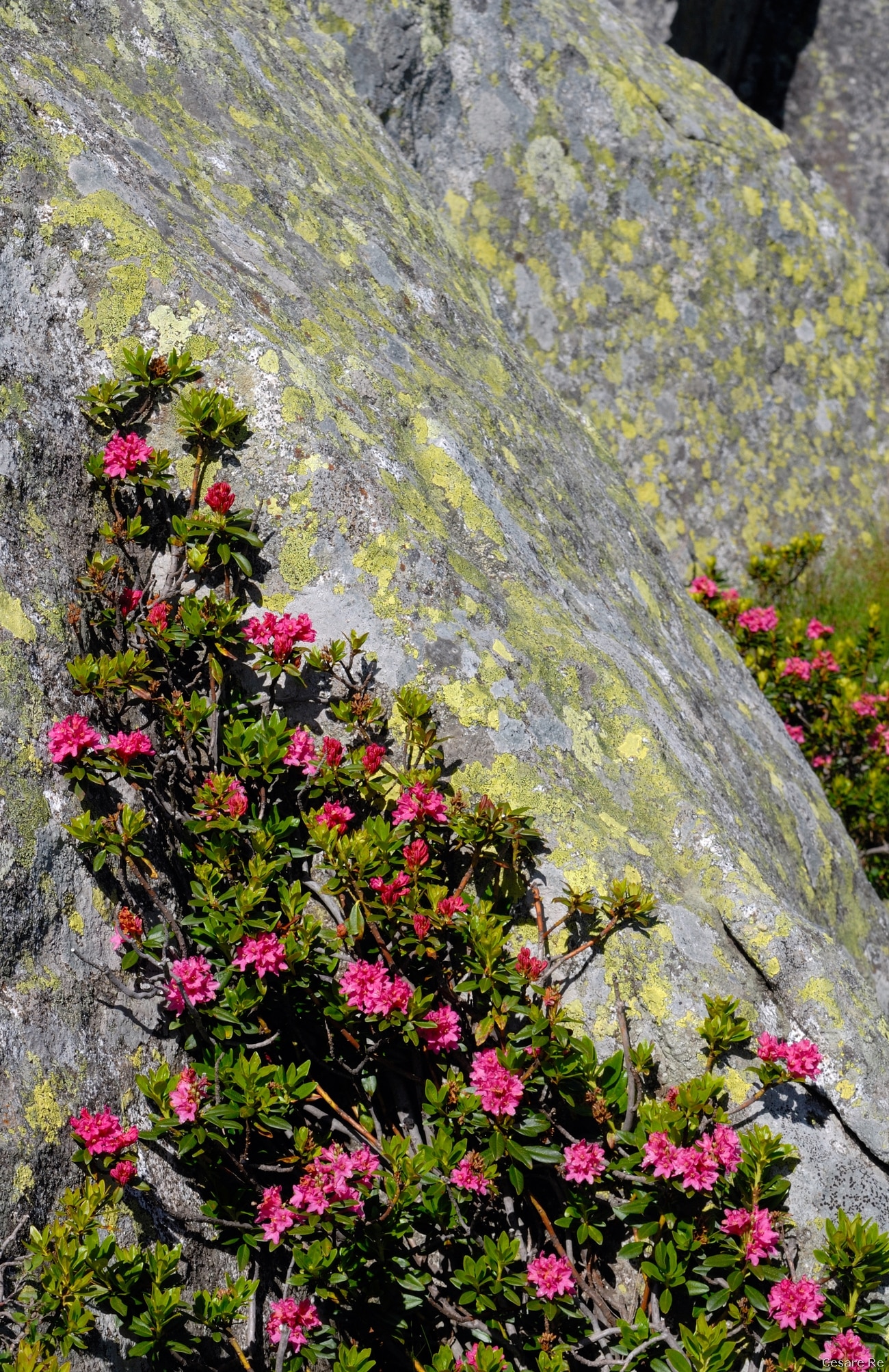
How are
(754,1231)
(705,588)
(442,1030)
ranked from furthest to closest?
1. (705,588)
2. (442,1030)
3. (754,1231)

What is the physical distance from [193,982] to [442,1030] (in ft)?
2.01

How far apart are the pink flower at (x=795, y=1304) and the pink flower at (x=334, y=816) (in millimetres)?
1490

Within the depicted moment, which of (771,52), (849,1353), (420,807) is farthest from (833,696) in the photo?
(771,52)

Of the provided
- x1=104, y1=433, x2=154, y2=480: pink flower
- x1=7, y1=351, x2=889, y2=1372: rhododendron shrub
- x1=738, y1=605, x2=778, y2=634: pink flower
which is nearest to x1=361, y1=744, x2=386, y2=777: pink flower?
x1=7, y1=351, x2=889, y2=1372: rhododendron shrub

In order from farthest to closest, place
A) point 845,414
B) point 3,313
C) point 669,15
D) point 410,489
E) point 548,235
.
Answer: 1. point 669,15
2. point 845,414
3. point 548,235
4. point 410,489
5. point 3,313

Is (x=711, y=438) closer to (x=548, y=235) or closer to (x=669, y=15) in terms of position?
(x=548, y=235)

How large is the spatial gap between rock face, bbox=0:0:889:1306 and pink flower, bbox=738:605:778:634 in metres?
1.38

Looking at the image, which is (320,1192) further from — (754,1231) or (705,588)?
(705,588)

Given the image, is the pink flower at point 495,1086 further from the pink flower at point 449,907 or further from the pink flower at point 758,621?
the pink flower at point 758,621

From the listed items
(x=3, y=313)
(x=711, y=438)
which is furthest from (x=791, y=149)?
(x=3, y=313)

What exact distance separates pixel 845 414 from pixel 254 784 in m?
5.85

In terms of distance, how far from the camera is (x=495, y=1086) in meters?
2.42

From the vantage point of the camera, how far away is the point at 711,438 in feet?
21.7

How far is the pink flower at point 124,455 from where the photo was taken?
2.85 metres
